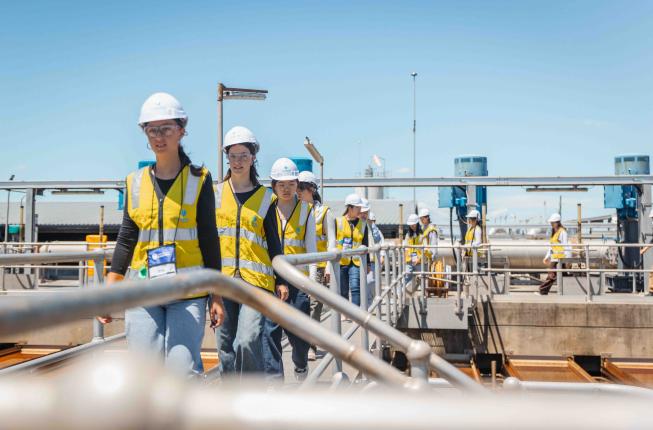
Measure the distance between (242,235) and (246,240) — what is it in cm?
4

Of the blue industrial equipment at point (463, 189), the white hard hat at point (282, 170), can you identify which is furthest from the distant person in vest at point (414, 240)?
the white hard hat at point (282, 170)

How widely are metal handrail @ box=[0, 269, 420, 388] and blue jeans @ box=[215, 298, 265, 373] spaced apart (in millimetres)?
1912

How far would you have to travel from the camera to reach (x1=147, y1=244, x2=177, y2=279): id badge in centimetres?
308

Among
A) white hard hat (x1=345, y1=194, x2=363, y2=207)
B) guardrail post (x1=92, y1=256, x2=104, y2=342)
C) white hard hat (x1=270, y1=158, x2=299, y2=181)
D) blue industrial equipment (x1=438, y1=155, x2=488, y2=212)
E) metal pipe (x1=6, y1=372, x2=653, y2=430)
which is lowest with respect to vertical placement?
guardrail post (x1=92, y1=256, x2=104, y2=342)

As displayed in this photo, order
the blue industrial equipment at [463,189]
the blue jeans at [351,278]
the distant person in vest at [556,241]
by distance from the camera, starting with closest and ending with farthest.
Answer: the blue jeans at [351,278]
the distant person in vest at [556,241]
the blue industrial equipment at [463,189]

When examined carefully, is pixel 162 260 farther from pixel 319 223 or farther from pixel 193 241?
pixel 319 223

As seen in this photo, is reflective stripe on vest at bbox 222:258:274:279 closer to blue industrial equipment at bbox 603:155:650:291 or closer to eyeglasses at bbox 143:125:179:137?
eyeglasses at bbox 143:125:179:137

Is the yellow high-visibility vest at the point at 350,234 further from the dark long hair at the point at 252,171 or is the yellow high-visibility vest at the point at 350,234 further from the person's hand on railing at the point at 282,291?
the person's hand on railing at the point at 282,291

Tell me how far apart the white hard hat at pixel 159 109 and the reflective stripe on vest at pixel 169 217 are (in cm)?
29

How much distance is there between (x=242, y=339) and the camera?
3635 mm

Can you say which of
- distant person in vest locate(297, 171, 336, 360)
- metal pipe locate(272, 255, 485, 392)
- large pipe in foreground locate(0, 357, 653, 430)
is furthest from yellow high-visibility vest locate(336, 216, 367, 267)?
large pipe in foreground locate(0, 357, 653, 430)

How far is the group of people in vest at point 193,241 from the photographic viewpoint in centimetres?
301

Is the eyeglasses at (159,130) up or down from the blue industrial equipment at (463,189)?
down

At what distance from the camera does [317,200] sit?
303 inches
